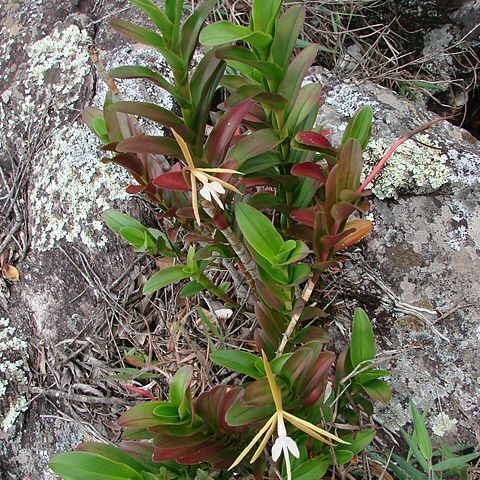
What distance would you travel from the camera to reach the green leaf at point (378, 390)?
56.6 inches

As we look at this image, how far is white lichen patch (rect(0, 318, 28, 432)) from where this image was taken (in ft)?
6.52

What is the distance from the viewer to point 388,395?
144cm

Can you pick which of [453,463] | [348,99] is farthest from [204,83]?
[453,463]

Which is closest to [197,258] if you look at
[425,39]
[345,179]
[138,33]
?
[345,179]

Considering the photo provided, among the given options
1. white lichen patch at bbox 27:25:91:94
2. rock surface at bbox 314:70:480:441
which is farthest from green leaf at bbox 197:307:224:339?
white lichen patch at bbox 27:25:91:94

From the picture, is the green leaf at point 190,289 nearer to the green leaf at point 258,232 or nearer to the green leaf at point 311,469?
the green leaf at point 258,232

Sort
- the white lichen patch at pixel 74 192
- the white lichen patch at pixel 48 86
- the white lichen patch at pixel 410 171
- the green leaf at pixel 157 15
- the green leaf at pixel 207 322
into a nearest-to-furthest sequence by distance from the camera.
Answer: the green leaf at pixel 157 15
the green leaf at pixel 207 322
the white lichen patch at pixel 410 171
the white lichen patch at pixel 74 192
the white lichen patch at pixel 48 86

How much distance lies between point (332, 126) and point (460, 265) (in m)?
0.67

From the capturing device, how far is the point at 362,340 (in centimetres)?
148

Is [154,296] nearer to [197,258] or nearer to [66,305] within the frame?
[66,305]

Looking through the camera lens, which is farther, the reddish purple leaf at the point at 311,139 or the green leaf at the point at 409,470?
the green leaf at the point at 409,470

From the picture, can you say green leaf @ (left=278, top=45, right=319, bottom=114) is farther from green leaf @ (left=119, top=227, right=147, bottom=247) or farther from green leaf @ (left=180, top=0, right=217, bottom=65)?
green leaf @ (left=119, top=227, right=147, bottom=247)

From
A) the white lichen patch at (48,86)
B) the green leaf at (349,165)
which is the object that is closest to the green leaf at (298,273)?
the green leaf at (349,165)

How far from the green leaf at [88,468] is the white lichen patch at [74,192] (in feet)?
3.02
